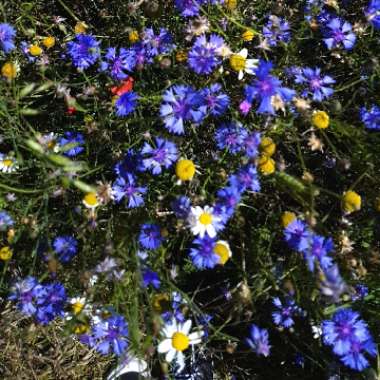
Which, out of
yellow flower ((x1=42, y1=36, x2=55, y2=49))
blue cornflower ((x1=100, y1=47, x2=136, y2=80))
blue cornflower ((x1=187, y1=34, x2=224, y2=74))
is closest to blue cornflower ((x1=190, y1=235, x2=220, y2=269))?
Answer: blue cornflower ((x1=187, y1=34, x2=224, y2=74))

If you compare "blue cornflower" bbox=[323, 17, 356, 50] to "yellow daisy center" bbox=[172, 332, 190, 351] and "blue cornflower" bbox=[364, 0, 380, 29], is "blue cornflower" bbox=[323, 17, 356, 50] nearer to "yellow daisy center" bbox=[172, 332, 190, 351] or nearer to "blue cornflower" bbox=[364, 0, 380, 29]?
"blue cornflower" bbox=[364, 0, 380, 29]

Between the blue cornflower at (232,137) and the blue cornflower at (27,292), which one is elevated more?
the blue cornflower at (232,137)

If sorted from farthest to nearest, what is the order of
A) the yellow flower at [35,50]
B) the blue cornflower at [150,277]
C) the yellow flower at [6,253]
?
the yellow flower at [35,50] < the yellow flower at [6,253] < the blue cornflower at [150,277]

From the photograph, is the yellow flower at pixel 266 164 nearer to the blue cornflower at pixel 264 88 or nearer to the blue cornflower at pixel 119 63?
the blue cornflower at pixel 264 88

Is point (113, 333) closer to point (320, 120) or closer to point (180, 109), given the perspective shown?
point (180, 109)

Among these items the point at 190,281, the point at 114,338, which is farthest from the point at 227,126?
the point at 114,338

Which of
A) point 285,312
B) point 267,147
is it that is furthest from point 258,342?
point 267,147

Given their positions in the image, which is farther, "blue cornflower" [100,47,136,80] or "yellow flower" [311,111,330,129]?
"blue cornflower" [100,47,136,80]

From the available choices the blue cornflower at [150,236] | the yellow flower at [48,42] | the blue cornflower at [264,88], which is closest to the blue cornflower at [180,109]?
the blue cornflower at [264,88]

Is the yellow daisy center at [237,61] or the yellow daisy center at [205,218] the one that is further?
the yellow daisy center at [237,61]
